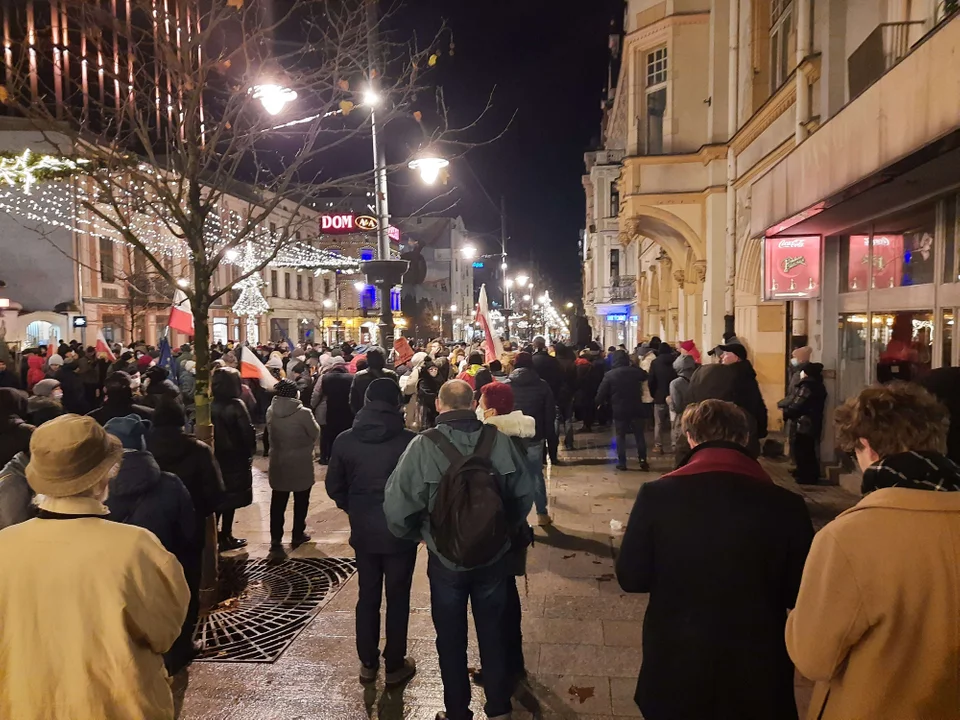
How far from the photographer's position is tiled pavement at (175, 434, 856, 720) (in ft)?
12.9

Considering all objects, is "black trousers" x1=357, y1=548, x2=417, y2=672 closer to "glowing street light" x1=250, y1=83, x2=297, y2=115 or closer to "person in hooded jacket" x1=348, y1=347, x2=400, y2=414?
"person in hooded jacket" x1=348, y1=347, x2=400, y2=414

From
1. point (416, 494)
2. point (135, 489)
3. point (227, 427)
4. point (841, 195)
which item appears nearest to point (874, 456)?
point (416, 494)

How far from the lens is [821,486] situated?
28.5 ft

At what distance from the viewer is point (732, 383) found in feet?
23.4

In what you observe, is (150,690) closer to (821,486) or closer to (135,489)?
(135,489)

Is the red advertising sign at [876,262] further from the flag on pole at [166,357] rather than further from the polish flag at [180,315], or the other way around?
the flag on pole at [166,357]

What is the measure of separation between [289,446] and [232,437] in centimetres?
54

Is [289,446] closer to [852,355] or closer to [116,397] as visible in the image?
[116,397]

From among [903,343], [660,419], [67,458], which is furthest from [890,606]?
[660,419]

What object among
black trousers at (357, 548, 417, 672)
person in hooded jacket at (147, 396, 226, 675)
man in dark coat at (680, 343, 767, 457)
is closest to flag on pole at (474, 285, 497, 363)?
man in dark coat at (680, 343, 767, 457)

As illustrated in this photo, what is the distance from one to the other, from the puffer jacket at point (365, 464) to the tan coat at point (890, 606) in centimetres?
263

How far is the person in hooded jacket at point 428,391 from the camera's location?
34.4 ft

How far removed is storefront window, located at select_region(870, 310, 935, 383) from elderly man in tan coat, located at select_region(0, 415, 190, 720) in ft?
23.6

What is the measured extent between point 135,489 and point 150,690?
5.48ft
